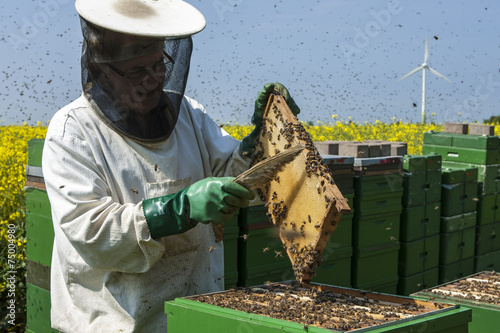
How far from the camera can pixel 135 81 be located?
3.05 metres

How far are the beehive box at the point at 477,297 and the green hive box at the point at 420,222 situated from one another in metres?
1.87

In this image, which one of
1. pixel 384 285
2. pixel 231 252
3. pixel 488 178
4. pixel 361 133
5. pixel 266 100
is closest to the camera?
pixel 266 100

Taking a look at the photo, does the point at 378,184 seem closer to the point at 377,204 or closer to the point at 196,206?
the point at 377,204

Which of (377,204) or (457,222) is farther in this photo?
(457,222)

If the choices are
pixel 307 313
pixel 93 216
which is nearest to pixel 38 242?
pixel 93 216

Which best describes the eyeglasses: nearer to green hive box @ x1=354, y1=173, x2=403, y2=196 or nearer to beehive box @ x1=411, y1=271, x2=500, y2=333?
beehive box @ x1=411, y1=271, x2=500, y2=333

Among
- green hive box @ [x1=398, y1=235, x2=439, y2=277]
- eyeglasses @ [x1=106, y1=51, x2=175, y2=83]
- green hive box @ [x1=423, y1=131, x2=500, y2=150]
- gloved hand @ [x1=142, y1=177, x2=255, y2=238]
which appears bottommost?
green hive box @ [x1=398, y1=235, x2=439, y2=277]

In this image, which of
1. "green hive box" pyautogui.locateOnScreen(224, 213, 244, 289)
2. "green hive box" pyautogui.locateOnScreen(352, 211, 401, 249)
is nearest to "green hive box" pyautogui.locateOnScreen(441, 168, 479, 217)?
"green hive box" pyautogui.locateOnScreen(352, 211, 401, 249)

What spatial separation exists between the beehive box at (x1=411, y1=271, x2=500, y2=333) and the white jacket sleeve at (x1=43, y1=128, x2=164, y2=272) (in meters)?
2.03

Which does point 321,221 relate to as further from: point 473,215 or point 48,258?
point 473,215

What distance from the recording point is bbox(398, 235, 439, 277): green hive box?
22.6ft

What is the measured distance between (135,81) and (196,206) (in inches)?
31.5

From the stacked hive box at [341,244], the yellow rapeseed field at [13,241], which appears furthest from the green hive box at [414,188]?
the yellow rapeseed field at [13,241]

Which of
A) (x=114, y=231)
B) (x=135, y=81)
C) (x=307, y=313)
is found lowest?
(x=307, y=313)
